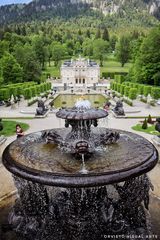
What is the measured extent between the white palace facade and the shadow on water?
251 ft

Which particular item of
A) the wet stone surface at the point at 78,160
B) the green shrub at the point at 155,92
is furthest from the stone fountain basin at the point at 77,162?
the green shrub at the point at 155,92

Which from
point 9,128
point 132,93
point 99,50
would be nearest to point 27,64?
point 132,93

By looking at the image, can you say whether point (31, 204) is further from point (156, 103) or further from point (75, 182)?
point (156, 103)

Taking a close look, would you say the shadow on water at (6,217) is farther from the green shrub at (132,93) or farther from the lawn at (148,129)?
the green shrub at (132,93)

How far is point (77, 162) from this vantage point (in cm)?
837

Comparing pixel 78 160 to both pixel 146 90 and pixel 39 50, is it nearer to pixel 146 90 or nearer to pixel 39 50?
pixel 146 90

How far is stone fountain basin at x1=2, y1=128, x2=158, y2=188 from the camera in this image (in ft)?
22.7

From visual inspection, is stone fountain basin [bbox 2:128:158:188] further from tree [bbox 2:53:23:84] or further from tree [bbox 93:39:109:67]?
tree [bbox 93:39:109:67]

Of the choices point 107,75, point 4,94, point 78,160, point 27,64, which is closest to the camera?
point 78,160

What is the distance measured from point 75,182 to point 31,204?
7.19ft

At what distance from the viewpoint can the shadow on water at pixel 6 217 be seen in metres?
8.62

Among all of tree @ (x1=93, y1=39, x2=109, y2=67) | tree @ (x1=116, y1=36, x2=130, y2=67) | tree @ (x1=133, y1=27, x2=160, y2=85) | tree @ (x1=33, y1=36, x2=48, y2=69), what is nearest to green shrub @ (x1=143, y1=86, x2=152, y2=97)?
tree @ (x1=133, y1=27, x2=160, y2=85)

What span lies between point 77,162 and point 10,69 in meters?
45.9

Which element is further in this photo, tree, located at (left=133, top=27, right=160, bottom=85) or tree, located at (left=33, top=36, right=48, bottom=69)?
tree, located at (left=33, top=36, right=48, bottom=69)
